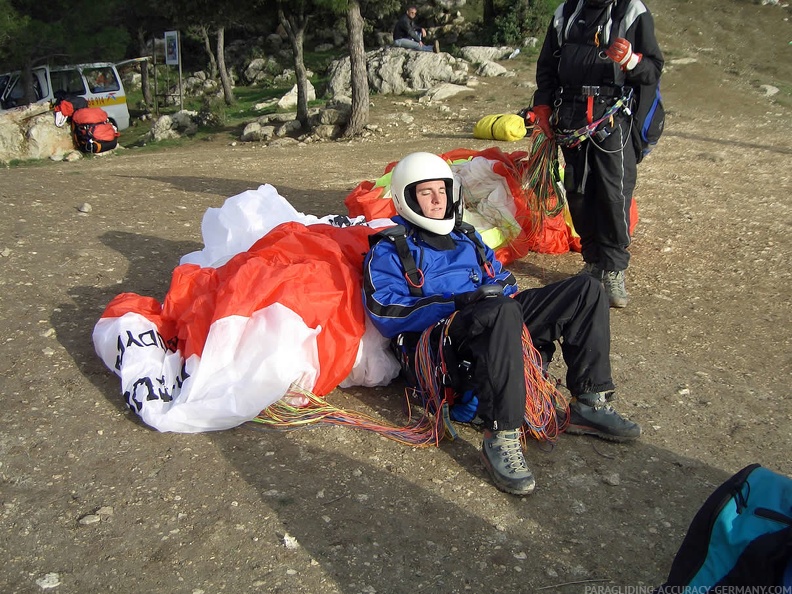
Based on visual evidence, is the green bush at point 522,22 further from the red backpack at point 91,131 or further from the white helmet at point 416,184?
the white helmet at point 416,184

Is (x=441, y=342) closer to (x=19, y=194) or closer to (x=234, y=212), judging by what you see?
(x=234, y=212)

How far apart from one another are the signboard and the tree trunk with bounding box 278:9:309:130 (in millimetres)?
4659

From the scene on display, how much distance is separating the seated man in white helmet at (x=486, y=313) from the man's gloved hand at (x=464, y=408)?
5 centimetres

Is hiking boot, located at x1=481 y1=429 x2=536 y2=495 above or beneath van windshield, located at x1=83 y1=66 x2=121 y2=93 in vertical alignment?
beneath

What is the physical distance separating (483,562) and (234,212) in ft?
8.86

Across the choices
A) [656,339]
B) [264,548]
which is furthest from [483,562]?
[656,339]

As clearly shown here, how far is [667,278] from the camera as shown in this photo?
474 cm

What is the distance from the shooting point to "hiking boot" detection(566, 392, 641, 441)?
2926 millimetres

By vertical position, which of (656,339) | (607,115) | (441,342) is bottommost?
(656,339)

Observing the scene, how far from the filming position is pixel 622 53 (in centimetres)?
362

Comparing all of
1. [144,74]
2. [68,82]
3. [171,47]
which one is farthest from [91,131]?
[144,74]

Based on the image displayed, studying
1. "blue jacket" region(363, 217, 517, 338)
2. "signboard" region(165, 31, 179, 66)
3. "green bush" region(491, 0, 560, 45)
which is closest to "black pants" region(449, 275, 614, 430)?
"blue jacket" region(363, 217, 517, 338)

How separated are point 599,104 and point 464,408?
196 centimetres

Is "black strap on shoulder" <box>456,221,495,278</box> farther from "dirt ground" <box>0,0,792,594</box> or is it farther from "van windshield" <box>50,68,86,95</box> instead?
"van windshield" <box>50,68,86,95</box>
